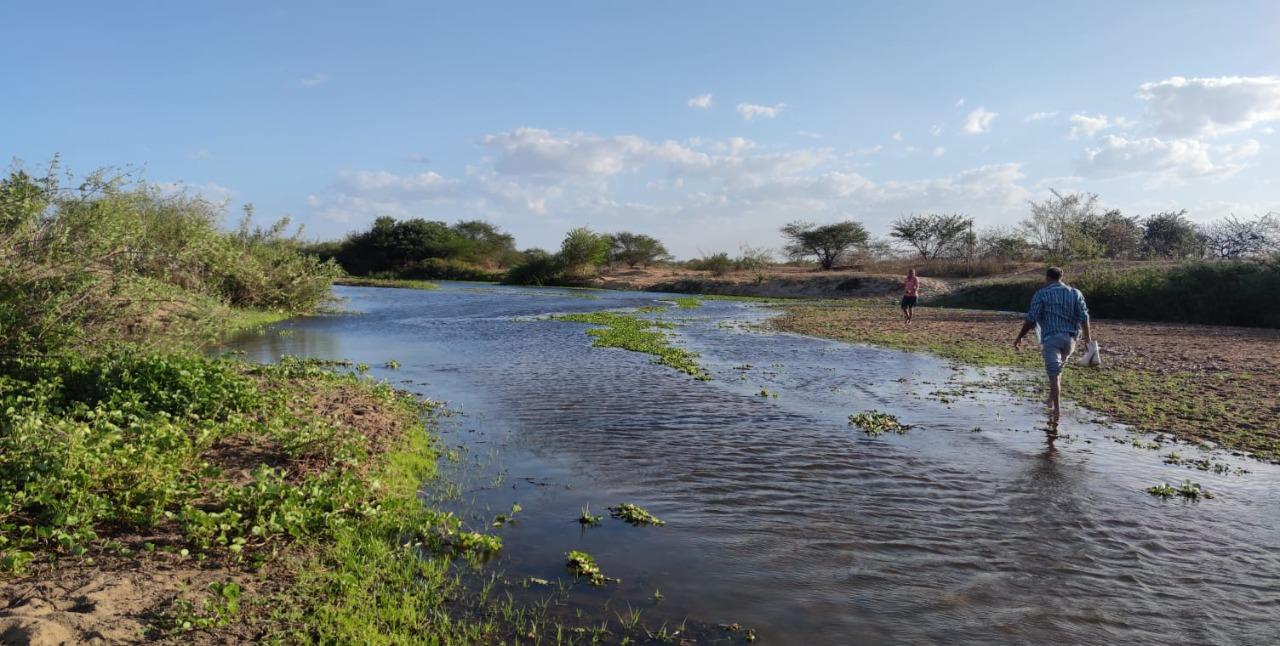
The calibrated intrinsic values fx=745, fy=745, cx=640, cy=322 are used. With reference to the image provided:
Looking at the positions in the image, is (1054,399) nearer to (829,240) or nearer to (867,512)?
(867,512)

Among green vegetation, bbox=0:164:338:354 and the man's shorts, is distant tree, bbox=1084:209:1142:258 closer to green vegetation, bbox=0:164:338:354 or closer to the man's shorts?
the man's shorts

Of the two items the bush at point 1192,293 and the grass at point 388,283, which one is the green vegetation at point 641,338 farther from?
the grass at point 388,283

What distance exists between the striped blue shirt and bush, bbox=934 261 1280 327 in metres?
20.3

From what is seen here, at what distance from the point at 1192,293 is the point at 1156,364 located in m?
15.3

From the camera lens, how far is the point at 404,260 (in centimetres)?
8350

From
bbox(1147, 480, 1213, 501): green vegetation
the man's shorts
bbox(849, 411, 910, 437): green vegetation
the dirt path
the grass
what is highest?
the grass

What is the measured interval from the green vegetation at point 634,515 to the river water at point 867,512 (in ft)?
0.47

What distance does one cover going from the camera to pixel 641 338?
21.6 metres

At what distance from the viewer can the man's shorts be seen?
10109mm

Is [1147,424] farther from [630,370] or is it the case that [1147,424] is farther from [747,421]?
[630,370]

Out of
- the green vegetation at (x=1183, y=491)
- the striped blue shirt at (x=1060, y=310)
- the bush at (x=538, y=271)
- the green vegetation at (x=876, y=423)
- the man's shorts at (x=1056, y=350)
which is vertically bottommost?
the green vegetation at (x=1183, y=491)

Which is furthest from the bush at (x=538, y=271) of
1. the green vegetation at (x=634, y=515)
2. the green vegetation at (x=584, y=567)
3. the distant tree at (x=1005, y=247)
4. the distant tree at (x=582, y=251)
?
the green vegetation at (x=584, y=567)

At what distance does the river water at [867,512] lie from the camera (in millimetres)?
5012

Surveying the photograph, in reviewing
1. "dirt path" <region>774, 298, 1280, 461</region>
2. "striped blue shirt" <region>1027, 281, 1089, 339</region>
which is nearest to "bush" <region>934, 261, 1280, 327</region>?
"dirt path" <region>774, 298, 1280, 461</region>
